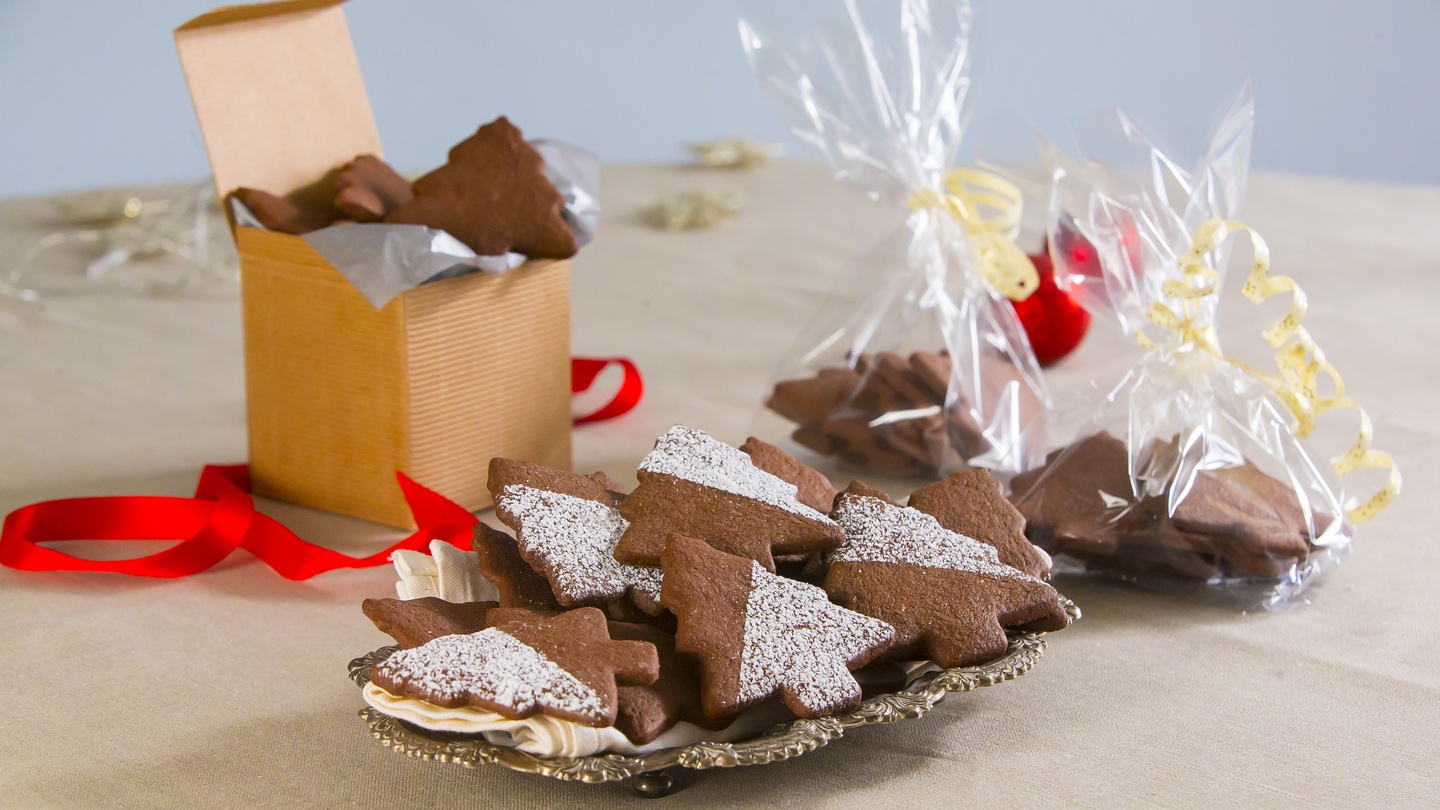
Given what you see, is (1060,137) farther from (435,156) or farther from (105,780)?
(435,156)

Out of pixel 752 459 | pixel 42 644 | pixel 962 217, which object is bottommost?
pixel 42 644

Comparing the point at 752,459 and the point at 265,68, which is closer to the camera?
the point at 752,459

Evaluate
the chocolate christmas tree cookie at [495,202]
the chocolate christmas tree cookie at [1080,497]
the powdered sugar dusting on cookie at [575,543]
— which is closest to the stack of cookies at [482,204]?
the chocolate christmas tree cookie at [495,202]

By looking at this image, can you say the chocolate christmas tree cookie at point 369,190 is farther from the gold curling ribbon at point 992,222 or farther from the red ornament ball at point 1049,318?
the red ornament ball at point 1049,318

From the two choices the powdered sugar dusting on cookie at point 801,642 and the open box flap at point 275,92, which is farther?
the open box flap at point 275,92

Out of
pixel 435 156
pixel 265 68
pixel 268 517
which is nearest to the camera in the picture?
pixel 268 517

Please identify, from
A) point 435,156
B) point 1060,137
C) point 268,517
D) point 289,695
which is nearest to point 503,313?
point 268,517
